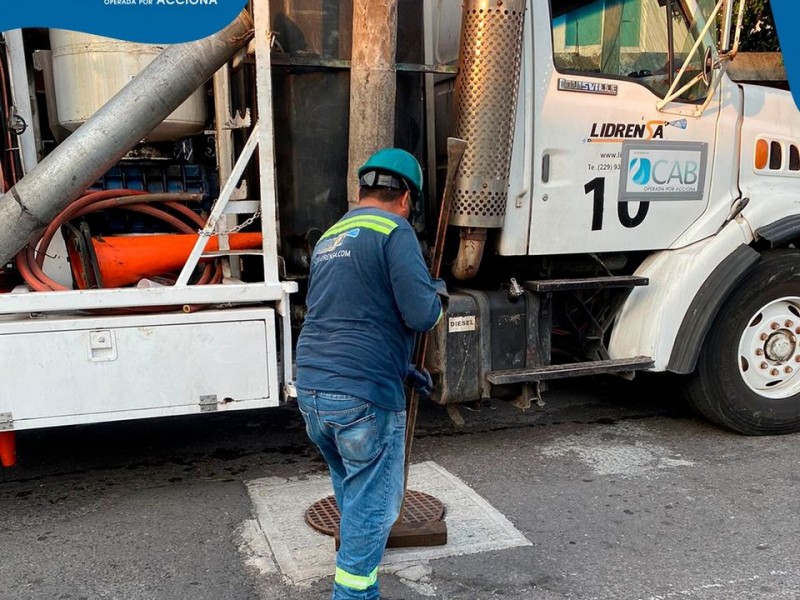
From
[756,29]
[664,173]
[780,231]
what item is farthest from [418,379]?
[756,29]

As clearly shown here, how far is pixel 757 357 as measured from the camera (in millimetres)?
4543

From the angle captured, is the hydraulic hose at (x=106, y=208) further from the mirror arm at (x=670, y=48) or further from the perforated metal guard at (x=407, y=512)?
the mirror arm at (x=670, y=48)

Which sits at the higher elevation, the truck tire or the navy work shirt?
the navy work shirt

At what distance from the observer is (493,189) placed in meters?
3.82

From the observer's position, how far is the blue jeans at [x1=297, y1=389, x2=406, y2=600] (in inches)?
98.1

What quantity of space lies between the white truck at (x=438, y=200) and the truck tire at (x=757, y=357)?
1 centimetres

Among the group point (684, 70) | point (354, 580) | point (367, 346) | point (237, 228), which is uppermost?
point (684, 70)

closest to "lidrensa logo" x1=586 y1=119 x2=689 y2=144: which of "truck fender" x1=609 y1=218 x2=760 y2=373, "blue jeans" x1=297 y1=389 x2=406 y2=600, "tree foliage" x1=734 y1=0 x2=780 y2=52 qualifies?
"truck fender" x1=609 y1=218 x2=760 y2=373

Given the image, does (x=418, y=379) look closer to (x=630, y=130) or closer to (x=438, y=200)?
(x=438, y=200)

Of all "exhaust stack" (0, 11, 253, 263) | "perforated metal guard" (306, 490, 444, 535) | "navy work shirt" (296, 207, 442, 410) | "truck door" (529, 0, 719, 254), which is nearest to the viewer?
"navy work shirt" (296, 207, 442, 410)

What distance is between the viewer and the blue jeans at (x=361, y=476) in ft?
8.18

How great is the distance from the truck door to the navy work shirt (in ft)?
5.89

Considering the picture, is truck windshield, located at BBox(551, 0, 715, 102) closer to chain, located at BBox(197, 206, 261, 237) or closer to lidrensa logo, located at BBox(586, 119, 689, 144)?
lidrensa logo, located at BBox(586, 119, 689, 144)

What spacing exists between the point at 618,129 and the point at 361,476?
2.62 meters
